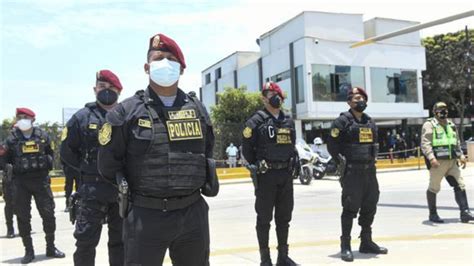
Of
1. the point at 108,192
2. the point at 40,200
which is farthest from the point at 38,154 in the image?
the point at 108,192

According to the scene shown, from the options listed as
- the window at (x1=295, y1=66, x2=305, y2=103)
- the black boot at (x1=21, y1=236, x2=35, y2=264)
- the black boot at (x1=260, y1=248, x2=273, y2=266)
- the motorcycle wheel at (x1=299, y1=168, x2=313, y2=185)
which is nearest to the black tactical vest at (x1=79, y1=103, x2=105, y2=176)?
the black boot at (x1=260, y1=248, x2=273, y2=266)

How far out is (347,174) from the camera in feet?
20.6

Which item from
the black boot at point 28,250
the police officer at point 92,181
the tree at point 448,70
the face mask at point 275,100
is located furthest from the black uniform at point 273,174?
the tree at point 448,70

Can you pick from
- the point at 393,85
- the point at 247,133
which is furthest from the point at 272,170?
the point at 393,85

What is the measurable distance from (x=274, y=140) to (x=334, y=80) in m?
29.7

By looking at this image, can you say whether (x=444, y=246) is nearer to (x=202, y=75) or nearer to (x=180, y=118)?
(x=180, y=118)

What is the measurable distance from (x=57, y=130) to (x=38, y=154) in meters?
16.3

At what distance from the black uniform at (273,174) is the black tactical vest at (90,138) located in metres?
1.79

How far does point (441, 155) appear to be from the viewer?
335 inches

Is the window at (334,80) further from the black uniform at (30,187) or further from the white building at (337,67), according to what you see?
the black uniform at (30,187)

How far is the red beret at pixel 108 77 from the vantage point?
5082mm

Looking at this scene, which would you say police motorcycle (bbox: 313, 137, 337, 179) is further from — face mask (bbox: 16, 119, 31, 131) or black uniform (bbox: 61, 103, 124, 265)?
black uniform (bbox: 61, 103, 124, 265)

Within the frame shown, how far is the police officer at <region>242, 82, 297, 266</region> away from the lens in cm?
575

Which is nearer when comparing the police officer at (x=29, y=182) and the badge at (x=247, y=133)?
the badge at (x=247, y=133)
